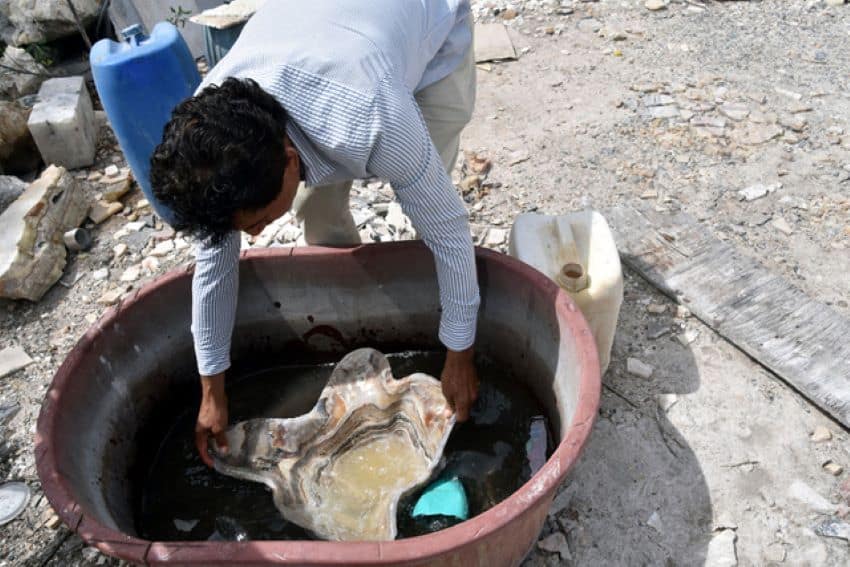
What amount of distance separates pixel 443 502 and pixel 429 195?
866 millimetres

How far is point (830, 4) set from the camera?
4.12m

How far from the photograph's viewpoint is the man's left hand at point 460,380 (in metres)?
1.65

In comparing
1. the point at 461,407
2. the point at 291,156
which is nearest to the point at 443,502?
the point at 461,407

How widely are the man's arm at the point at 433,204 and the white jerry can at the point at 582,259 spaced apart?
45 cm

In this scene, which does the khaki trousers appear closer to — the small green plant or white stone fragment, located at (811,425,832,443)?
white stone fragment, located at (811,425,832,443)

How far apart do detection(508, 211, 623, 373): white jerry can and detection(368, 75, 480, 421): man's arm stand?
45cm

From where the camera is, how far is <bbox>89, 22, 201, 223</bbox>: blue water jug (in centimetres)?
247

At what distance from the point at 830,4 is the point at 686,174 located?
7.11 ft

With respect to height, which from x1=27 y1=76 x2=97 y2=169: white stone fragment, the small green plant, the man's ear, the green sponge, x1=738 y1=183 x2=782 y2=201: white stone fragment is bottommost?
x1=738 y1=183 x2=782 y2=201: white stone fragment

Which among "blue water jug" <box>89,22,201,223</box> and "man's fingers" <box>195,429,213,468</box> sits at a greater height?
"blue water jug" <box>89,22,201,223</box>

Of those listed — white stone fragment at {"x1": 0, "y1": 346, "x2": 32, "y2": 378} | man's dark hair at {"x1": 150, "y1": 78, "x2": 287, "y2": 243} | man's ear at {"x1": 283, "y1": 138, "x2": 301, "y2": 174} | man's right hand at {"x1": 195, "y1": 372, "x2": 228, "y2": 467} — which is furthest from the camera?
white stone fragment at {"x1": 0, "y1": 346, "x2": 32, "y2": 378}

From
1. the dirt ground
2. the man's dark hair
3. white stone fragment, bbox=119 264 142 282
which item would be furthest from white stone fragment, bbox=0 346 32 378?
the man's dark hair

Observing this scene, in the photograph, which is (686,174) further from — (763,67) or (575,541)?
(575,541)

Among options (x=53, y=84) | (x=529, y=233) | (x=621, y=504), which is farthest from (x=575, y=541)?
(x=53, y=84)
